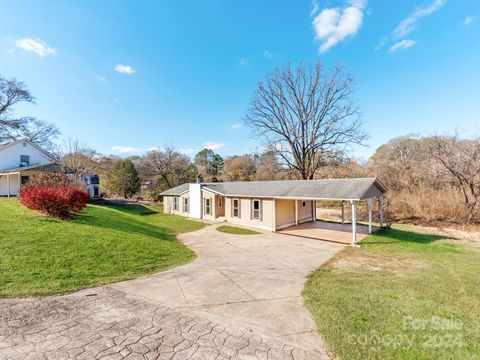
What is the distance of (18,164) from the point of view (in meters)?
24.9

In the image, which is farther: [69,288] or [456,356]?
[69,288]

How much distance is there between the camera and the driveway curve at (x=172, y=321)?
10.4 feet

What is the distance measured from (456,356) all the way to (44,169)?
29.7 meters

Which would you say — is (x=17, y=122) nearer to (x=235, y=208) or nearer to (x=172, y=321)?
(x=235, y=208)

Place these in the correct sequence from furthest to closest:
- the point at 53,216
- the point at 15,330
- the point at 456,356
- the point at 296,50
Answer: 1. the point at 296,50
2. the point at 53,216
3. the point at 15,330
4. the point at 456,356

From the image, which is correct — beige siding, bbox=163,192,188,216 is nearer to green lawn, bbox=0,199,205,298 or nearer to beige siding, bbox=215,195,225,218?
beige siding, bbox=215,195,225,218

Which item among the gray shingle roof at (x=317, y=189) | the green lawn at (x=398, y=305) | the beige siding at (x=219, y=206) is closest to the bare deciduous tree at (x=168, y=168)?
the beige siding at (x=219, y=206)

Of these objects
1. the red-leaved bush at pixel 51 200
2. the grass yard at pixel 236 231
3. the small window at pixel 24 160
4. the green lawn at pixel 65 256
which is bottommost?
the grass yard at pixel 236 231

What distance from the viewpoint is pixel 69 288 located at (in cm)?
514

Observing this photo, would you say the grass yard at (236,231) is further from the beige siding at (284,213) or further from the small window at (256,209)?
the beige siding at (284,213)

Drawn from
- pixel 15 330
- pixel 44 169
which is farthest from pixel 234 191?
pixel 44 169

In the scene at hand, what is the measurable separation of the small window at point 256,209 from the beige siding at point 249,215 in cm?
22

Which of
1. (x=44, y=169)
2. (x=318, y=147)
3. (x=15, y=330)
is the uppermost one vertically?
(x=318, y=147)

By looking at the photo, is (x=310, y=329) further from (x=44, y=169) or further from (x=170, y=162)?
(x=170, y=162)
